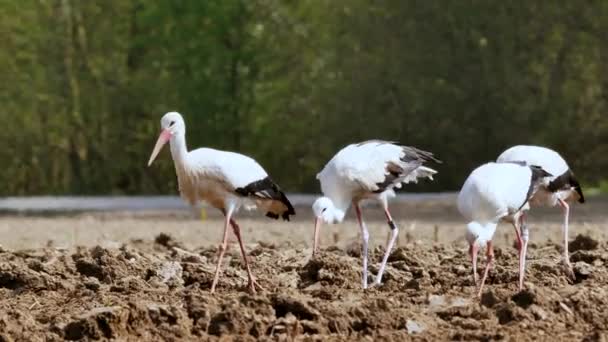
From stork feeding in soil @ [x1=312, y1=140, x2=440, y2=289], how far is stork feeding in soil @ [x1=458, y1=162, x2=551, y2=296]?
2.99 feet

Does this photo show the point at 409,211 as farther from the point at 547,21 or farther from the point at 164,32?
the point at 164,32

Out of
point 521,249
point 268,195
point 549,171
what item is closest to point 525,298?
point 521,249

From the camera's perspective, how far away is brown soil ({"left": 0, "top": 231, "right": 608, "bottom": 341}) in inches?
343

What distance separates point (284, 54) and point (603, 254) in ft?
70.5

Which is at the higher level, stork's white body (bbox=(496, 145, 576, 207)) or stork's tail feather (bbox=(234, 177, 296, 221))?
stork's white body (bbox=(496, 145, 576, 207))

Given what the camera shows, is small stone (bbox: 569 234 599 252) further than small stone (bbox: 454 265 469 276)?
Yes

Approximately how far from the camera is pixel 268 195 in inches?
468

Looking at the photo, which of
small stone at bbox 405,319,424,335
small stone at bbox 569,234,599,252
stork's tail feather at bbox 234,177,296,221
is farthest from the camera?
small stone at bbox 569,234,599,252

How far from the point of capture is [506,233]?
18.5m

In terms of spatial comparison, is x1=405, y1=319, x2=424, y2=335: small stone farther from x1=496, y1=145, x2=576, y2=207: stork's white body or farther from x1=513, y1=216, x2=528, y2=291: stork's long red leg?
x1=496, y1=145, x2=576, y2=207: stork's white body

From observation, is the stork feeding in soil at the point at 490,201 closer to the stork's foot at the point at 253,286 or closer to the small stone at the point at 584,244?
the stork's foot at the point at 253,286

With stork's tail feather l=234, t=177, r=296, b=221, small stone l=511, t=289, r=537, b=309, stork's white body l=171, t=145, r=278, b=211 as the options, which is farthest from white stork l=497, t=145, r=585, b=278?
small stone l=511, t=289, r=537, b=309

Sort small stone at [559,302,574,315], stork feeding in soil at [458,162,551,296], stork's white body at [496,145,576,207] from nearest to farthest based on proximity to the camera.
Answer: small stone at [559,302,574,315], stork feeding in soil at [458,162,551,296], stork's white body at [496,145,576,207]

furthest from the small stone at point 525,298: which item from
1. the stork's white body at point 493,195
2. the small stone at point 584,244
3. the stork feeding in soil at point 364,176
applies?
the small stone at point 584,244
